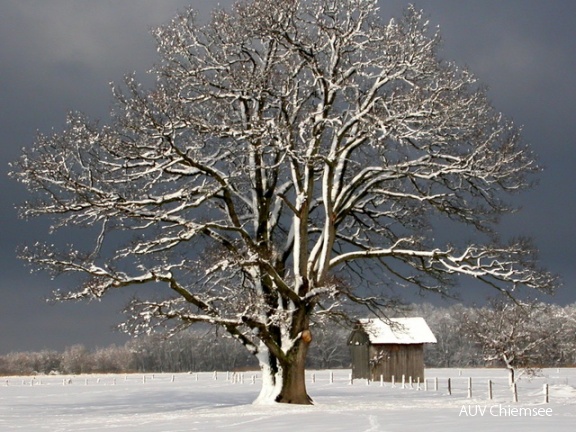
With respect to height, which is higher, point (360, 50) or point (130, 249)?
point (360, 50)

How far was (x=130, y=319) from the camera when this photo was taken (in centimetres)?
2202

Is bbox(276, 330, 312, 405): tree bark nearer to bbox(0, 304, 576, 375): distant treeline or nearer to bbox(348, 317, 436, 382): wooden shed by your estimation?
bbox(348, 317, 436, 382): wooden shed

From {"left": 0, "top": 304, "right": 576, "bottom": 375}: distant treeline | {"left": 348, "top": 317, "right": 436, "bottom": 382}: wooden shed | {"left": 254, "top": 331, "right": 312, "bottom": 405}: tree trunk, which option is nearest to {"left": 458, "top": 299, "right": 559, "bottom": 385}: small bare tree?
{"left": 254, "top": 331, "right": 312, "bottom": 405}: tree trunk

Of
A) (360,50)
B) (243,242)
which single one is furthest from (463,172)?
(243,242)

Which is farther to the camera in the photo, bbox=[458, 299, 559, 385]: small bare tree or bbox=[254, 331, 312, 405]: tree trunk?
bbox=[458, 299, 559, 385]: small bare tree

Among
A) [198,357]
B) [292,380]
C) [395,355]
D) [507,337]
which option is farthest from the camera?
[198,357]

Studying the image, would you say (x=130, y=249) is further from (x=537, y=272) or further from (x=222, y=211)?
(x=537, y=272)

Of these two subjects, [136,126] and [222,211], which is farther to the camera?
[222,211]

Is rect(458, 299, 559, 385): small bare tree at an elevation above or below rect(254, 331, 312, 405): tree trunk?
above

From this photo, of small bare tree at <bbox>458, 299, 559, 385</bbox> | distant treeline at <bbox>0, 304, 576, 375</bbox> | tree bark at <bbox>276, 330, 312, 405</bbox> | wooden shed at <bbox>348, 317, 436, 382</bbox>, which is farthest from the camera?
distant treeline at <bbox>0, 304, 576, 375</bbox>

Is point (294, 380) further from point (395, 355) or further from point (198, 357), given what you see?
point (198, 357)

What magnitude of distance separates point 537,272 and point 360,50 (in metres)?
8.79

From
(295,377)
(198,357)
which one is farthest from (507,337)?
(198,357)

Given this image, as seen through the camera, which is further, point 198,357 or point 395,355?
point 198,357
